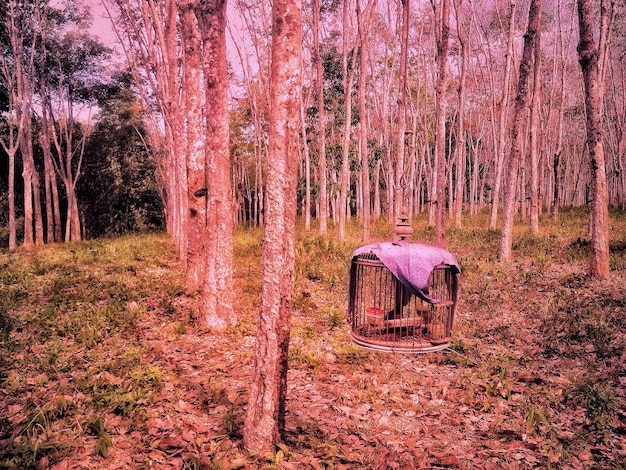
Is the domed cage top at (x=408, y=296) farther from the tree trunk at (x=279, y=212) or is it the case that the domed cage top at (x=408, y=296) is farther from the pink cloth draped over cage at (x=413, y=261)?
the tree trunk at (x=279, y=212)

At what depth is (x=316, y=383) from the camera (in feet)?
19.2

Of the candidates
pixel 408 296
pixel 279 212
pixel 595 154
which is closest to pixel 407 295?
pixel 408 296

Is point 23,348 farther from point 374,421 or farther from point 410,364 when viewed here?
point 410,364

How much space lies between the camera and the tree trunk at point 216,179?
23.9 feet

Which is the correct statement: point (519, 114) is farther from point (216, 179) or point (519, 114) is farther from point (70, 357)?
point (70, 357)

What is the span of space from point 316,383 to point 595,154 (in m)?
8.89

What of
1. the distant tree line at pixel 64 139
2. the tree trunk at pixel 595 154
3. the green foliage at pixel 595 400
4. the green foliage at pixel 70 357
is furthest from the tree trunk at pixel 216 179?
the distant tree line at pixel 64 139

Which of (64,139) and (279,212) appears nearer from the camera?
(279,212)

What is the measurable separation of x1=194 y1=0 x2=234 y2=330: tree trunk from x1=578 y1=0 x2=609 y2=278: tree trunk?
8.67 m

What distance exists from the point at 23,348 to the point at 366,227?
44.4 ft

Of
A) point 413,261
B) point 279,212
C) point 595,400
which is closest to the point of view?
point 279,212

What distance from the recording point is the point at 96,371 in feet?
18.3

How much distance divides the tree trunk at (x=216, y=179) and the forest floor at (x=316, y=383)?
0.62m

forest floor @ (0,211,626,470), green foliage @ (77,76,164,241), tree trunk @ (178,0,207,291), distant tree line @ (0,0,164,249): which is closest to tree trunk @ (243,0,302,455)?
forest floor @ (0,211,626,470)
